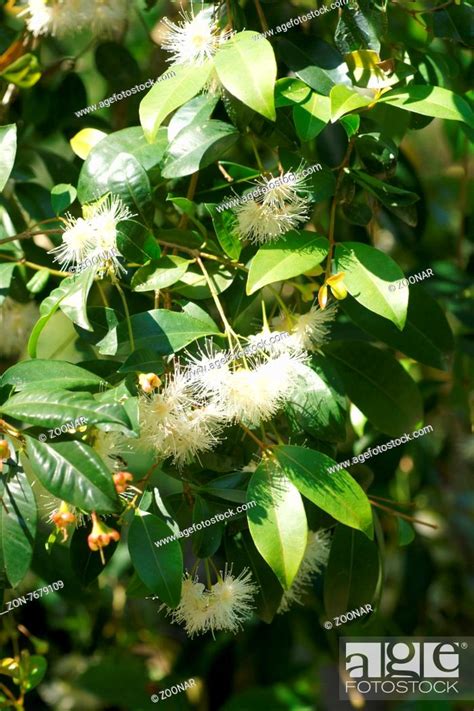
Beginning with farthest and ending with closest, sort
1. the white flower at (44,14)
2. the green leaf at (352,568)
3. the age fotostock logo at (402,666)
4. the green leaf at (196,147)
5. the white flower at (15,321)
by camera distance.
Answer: the age fotostock logo at (402,666)
the white flower at (15,321)
the white flower at (44,14)
the green leaf at (352,568)
the green leaf at (196,147)

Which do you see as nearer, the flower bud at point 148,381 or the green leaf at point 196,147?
the flower bud at point 148,381

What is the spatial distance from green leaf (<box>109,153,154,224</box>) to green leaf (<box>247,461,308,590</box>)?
36 centimetres

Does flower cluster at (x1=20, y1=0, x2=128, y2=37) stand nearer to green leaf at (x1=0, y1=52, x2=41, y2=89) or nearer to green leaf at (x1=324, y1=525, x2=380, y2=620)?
green leaf at (x1=0, y1=52, x2=41, y2=89)

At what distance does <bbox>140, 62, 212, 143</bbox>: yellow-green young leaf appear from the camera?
1.00 meters

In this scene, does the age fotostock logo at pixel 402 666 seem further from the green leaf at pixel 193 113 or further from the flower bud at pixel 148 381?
the green leaf at pixel 193 113

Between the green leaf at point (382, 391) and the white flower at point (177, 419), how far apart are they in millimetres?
313

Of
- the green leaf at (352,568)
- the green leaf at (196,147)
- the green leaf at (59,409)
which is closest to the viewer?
the green leaf at (59,409)

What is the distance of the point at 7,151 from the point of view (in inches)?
41.8

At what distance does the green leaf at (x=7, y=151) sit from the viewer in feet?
3.45

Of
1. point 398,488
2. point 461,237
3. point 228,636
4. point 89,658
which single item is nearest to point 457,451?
point 398,488

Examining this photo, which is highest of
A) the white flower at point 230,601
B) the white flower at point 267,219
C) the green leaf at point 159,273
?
the white flower at point 267,219

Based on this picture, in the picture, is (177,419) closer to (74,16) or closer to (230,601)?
(230,601)

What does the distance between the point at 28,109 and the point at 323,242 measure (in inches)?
30.7

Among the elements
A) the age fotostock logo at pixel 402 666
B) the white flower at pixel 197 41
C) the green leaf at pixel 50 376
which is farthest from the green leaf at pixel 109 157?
the age fotostock logo at pixel 402 666
